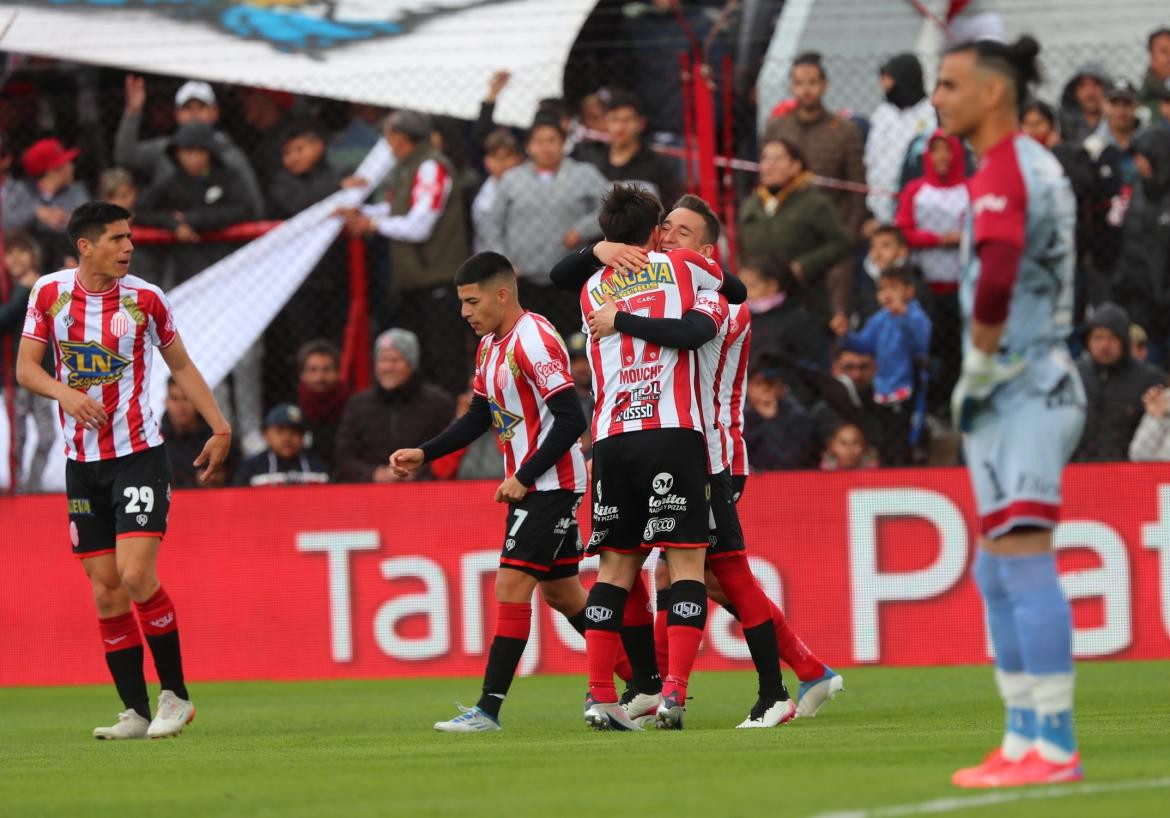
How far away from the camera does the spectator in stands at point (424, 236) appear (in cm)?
1368

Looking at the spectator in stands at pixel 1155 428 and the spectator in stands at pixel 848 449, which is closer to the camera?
the spectator in stands at pixel 1155 428

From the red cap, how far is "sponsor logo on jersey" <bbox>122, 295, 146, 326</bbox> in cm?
580

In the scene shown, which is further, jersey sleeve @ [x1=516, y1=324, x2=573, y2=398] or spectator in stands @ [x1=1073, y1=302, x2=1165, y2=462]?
spectator in stands @ [x1=1073, y1=302, x2=1165, y2=462]

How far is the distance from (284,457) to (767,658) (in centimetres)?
575

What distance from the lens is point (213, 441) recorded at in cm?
905

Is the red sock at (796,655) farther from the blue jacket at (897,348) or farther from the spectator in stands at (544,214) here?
the spectator in stands at (544,214)

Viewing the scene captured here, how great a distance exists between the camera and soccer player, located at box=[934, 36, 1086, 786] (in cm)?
559

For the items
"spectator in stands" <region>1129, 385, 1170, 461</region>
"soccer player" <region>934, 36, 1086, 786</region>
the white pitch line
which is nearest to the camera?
the white pitch line

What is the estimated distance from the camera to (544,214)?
1348 centimetres

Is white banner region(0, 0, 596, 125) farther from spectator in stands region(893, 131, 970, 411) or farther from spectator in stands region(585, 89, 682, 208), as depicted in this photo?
spectator in stands region(893, 131, 970, 411)

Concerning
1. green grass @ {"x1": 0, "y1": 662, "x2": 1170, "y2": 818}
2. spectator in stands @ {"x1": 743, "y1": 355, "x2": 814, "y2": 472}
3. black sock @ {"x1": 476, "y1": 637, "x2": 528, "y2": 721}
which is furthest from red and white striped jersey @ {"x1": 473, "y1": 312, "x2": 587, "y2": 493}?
spectator in stands @ {"x1": 743, "y1": 355, "x2": 814, "y2": 472}

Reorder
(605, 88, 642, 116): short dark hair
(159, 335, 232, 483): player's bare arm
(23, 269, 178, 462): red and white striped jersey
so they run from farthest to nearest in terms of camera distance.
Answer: (605, 88, 642, 116): short dark hair, (159, 335, 232, 483): player's bare arm, (23, 269, 178, 462): red and white striped jersey

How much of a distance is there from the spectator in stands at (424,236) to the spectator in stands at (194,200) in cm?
89

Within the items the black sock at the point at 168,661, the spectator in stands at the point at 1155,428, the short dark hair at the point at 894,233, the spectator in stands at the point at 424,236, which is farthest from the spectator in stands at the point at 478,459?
the black sock at the point at 168,661
